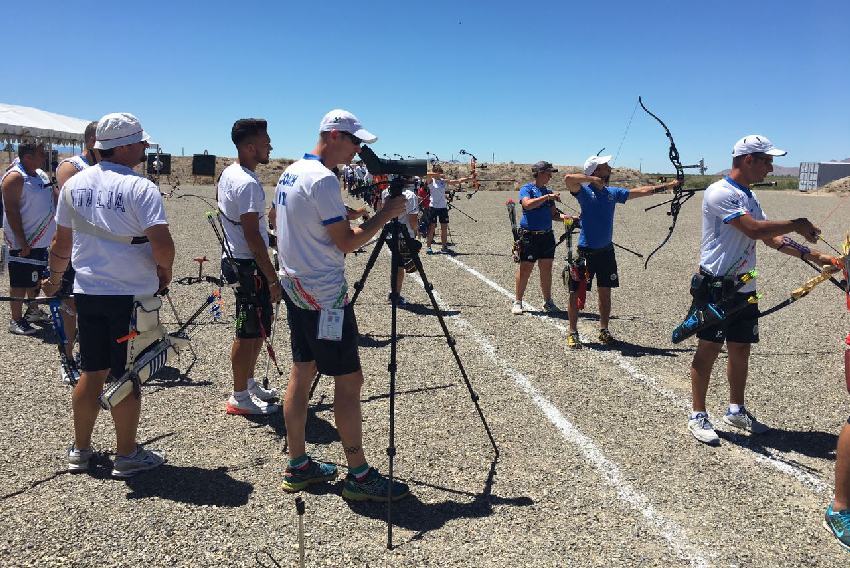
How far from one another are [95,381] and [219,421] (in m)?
1.16

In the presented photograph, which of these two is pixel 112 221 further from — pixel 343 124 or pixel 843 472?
pixel 843 472

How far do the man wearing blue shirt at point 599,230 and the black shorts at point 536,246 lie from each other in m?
1.29

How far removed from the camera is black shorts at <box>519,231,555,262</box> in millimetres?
7969

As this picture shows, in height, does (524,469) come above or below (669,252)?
below

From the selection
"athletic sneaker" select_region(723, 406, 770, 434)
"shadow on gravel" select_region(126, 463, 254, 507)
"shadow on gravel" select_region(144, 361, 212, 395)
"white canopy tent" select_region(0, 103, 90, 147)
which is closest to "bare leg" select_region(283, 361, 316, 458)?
"shadow on gravel" select_region(126, 463, 254, 507)

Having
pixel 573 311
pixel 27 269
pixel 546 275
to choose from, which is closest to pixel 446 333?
pixel 573 311

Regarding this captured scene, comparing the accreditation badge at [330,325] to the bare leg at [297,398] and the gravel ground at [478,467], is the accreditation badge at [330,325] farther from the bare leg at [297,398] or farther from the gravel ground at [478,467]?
the gravel ground at [478,467]

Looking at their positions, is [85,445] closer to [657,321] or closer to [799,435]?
[799,435]

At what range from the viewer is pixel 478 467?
393 centimetres

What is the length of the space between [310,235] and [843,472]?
2.98m

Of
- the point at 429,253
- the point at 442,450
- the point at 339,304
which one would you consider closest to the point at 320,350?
the point at 339,304

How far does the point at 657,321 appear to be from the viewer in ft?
25.4

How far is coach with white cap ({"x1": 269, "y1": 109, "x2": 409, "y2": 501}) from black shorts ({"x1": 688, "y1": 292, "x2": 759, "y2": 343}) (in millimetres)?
2384

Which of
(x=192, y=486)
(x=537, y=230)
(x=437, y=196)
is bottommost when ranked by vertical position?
(x=192, y=486)
